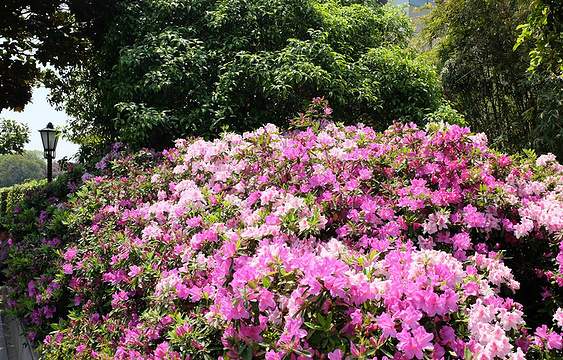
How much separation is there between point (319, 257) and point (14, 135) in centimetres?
1551

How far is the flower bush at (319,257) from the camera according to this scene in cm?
153

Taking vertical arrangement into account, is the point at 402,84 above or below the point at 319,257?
above

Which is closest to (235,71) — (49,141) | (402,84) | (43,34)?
(402,84)

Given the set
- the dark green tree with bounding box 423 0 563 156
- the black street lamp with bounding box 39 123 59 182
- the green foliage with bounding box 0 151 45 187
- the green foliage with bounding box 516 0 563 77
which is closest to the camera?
the green foliage with bounding box 516 0 563 77

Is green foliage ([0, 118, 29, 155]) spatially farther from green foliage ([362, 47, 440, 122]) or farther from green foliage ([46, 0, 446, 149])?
green foliage ([362, 47, 440, 122])

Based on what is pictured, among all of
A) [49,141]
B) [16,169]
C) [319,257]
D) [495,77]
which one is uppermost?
[495,77]

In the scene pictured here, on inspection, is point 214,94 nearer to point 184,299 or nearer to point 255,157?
point 255,157

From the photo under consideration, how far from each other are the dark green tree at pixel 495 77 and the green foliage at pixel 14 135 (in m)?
13.2

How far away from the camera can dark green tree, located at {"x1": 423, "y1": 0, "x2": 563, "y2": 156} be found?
8.68 m

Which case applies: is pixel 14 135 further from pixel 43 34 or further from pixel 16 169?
pixel 16 169

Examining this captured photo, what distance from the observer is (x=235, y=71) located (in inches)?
198

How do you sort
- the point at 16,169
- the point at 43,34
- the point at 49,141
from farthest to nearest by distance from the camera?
the point at 16,169 < the point at 49,141 < the point at 43,34

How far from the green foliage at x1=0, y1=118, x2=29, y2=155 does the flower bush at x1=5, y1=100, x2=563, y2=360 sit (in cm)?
1134

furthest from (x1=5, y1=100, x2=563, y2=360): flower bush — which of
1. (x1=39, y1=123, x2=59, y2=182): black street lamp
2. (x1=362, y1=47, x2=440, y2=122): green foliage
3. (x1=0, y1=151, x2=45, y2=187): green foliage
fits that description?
(x1=0, y1=151, x2=45, y2=187): green foliage
